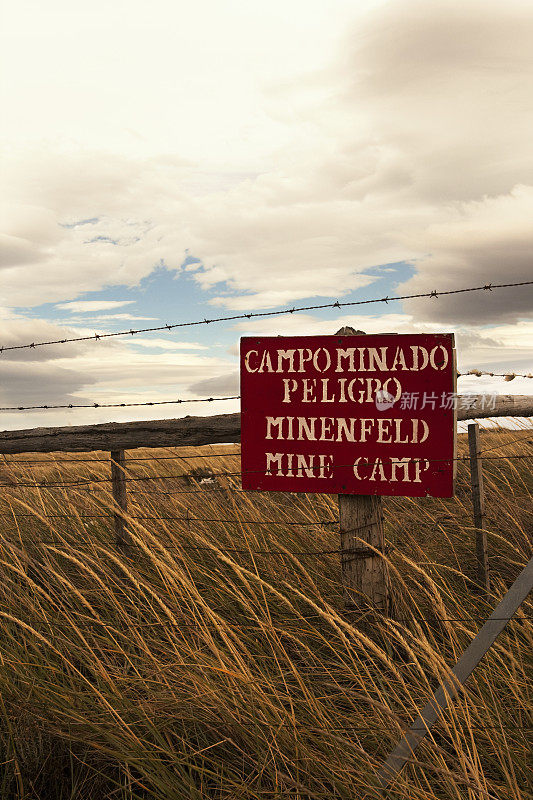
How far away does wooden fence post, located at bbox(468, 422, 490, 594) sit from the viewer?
16.6ft

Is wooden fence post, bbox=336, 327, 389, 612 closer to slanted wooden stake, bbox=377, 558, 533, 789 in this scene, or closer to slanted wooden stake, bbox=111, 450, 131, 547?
slanted wooden stake, bbox=377, 558, 533, 789

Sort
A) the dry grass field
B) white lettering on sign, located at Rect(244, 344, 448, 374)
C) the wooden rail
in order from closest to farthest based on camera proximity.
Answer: the dry grass field, white lettering on sign, located at Rect(244, 344, 448, 374), the wooden rail

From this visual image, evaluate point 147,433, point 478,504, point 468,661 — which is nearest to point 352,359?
point 147,433

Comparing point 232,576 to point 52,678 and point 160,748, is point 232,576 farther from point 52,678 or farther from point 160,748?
point 160,748

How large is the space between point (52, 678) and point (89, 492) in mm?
3164

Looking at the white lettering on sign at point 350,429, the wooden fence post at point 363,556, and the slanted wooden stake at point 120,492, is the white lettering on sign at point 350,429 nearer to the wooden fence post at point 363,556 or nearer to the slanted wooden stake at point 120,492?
the wooden fence post at point 363,556

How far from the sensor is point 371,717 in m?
2.65

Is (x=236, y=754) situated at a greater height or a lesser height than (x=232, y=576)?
lesser

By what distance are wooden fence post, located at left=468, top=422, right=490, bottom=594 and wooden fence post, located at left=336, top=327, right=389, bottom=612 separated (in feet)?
4.90

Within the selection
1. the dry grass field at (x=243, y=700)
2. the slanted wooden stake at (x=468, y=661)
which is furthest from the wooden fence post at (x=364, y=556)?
the slanted wooden stake at (x=468, y=661)

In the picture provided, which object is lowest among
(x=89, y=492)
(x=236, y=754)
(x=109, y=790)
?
(x=109, y=790)

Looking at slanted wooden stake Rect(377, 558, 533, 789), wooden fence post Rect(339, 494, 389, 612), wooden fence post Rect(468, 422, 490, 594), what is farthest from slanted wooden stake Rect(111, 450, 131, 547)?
slanted wooden stake Rect(377, 558, 533, 789)

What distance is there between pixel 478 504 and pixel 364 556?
220cm

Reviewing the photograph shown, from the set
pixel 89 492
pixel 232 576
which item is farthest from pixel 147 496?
pixel 232 576
